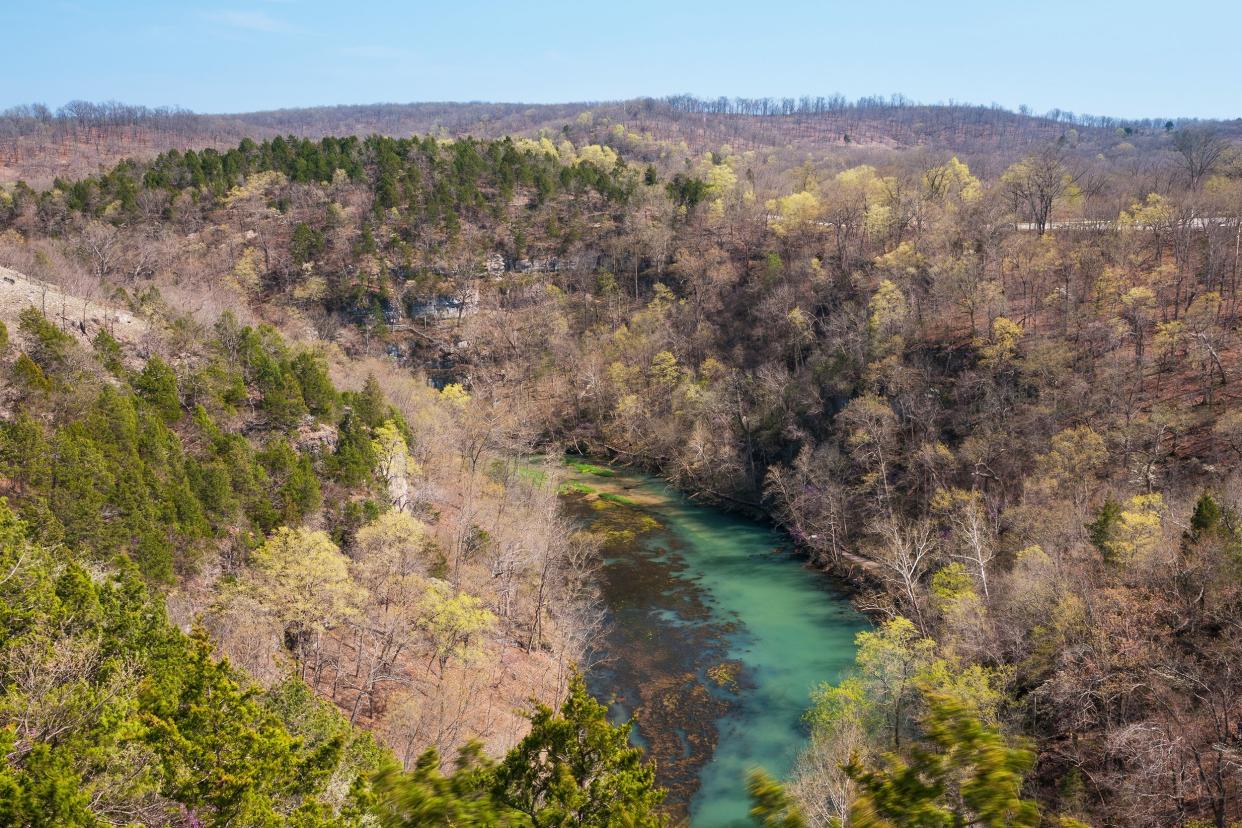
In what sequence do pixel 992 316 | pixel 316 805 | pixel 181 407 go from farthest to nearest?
1. pixel 992 316
2. pixel 181 407
3. pixel 316 805

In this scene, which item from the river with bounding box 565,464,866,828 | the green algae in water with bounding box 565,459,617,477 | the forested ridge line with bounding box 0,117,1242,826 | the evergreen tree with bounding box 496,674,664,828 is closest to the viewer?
the evergreen tree with bounding box 496,674,664,828

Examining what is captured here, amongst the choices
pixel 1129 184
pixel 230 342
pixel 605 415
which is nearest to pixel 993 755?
pixel 230 342

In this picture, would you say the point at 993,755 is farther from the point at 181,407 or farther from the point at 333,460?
the point at 181,407

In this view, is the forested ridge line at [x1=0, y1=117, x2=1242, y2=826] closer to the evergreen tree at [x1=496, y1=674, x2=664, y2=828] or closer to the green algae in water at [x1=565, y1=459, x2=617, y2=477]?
the evergreen tree at [x1=496, y1=674, x2=664, y2=828]

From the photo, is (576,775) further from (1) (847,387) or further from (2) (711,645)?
(1) (847,387)

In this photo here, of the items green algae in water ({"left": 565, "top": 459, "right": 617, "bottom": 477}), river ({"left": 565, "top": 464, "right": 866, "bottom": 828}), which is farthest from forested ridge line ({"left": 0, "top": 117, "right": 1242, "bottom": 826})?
green algae in water ({"left": 565, "top": 459, "right": 617, "bottom": 477})

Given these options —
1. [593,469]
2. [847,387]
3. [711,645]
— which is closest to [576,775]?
[711,645]
